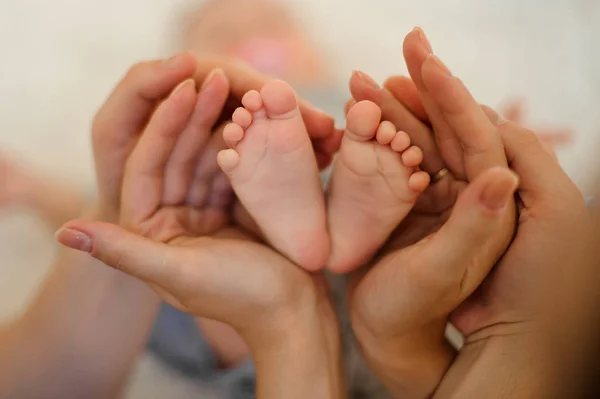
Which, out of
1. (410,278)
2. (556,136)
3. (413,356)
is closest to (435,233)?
(410,278)

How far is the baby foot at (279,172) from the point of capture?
0.54 m

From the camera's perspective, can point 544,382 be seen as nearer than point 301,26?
Yes

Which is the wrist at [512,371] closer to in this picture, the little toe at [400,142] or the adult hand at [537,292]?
the adult hand at [537,292]

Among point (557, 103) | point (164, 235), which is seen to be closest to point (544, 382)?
point (164, 235)

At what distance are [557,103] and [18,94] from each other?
0.84m

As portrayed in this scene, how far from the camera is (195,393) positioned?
75cm

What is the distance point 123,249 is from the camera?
52 cm

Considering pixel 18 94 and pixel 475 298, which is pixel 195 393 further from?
pixel 18 94

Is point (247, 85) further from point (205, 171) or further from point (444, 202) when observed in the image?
point (444, 202)

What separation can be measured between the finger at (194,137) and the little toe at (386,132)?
17cm

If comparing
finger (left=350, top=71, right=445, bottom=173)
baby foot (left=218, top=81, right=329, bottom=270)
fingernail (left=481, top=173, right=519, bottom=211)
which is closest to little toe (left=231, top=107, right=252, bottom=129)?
baby foot (left=218, top=81, right=329, bottom=270)

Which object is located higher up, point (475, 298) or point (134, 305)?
point (475, 298)

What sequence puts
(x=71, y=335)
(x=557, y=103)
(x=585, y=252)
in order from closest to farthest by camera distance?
(x=585, y=252)
(x=71, y=335)
(x=557, y=103)

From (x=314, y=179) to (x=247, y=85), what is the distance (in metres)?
0.13
